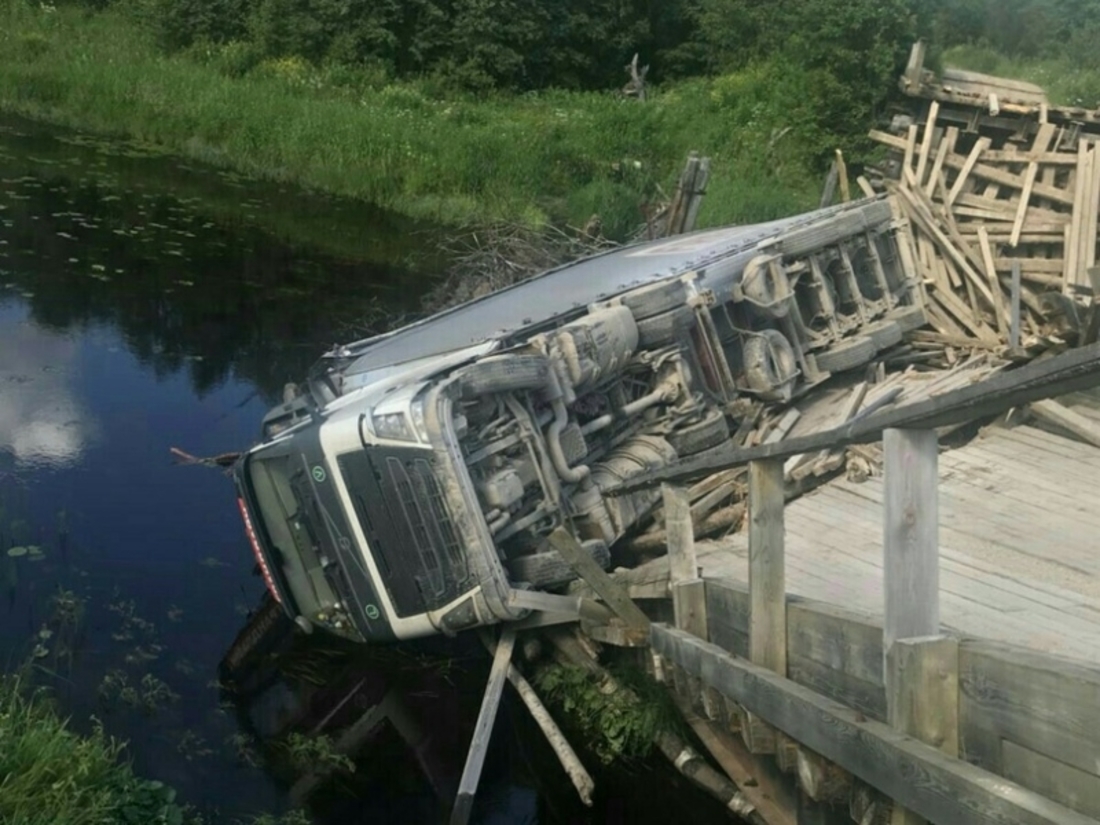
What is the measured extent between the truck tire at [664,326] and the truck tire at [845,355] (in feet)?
6.22

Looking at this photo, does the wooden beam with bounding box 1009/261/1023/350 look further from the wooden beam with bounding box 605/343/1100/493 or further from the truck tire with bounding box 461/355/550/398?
the wooden beam with bounding box 605/343/1100/493

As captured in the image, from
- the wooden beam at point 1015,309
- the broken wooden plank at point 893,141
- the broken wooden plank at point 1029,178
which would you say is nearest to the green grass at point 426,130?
the broken wooden plank at point 893,141

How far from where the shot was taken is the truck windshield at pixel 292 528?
7.28 m

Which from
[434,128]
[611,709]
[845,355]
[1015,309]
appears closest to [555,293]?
[845,355]

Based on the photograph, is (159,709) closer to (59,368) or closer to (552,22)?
(59,368)

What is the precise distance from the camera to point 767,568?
478 cm

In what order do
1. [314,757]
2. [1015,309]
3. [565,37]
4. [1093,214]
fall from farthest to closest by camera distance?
1. [565,37]
2. [1093,214]
3. [1015,309]
4. [314,757]

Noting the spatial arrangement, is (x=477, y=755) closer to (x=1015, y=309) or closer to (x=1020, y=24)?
(x=1015, y=309)

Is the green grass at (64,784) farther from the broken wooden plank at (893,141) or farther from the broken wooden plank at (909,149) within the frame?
the broken wooden plank at (893,141)

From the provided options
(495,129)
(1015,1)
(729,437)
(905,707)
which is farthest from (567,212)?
(1015,1)

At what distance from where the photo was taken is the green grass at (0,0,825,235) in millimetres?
20031

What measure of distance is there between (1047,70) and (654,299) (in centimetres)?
2272

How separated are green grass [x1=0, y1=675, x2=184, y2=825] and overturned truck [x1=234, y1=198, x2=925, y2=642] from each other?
5.73 ft

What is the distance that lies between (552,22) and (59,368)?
71.2ft
